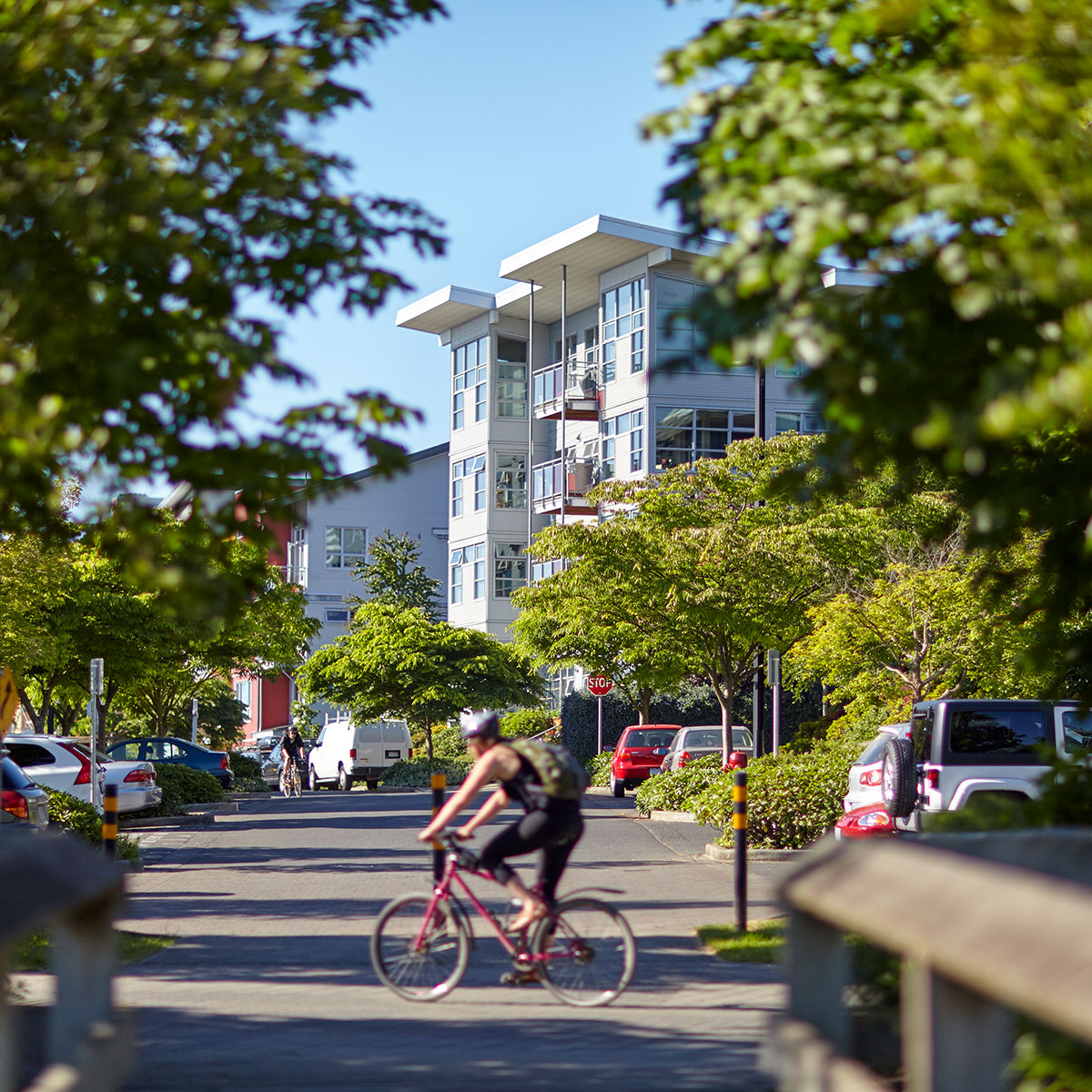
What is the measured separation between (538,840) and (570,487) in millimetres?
45693

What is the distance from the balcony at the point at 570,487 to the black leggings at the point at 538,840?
1708 inches

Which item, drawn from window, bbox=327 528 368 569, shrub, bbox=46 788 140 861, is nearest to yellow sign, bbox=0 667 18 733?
shrub, bbox=46 788 140 861

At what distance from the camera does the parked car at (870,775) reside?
52.3 feet

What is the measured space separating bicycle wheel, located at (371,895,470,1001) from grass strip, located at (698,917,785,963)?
2.36 meters

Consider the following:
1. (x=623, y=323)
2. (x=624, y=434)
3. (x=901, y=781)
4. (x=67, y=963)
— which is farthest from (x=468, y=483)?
(x=67, y=963)

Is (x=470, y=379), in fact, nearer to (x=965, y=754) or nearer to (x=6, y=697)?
(x=6, y=697)

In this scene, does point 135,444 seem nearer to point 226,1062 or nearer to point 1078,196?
point 226,1062

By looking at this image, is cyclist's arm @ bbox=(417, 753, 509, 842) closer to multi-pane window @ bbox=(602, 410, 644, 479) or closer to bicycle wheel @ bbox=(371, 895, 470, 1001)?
bicycle wheel @ bbox=(371, 895, 470, 1001)

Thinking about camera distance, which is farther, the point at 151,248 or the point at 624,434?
the point at 624,434

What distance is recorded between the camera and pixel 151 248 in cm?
579

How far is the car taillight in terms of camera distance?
51.0 ft

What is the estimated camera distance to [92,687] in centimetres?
2334

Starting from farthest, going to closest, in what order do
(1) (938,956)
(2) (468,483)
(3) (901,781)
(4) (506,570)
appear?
(2) (468,483), (4) (506,570), (3) (901,781), (1) (938,956)

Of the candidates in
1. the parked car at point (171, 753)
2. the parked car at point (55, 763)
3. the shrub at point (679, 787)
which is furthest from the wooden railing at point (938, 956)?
the parked car at point (171, 753)
